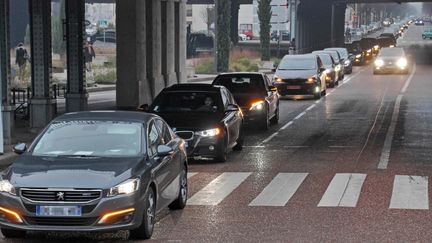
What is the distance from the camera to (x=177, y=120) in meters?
16.9

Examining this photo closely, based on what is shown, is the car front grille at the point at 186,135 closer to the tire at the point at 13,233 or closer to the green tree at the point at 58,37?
the tire at the point at 13,233

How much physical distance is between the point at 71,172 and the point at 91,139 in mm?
1127

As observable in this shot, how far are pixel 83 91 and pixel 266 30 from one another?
4322 centimetres

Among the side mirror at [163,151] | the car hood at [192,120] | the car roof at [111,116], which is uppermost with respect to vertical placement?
the car roof at [111,116]

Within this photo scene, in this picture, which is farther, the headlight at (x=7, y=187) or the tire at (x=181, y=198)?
the tire at (x=181, y=198)

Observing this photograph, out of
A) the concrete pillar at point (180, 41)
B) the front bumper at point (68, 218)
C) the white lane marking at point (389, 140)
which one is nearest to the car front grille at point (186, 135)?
the white lane marking at point (389, 140)

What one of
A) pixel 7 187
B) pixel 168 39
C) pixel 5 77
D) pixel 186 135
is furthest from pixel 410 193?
pixel 168 39

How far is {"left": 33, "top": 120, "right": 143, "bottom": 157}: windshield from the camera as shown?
33.8 ft

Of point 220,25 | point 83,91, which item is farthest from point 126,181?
point 220,25

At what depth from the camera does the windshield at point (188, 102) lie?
58.5ft

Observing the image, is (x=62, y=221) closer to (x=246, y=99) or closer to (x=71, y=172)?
(x=71, y=172)

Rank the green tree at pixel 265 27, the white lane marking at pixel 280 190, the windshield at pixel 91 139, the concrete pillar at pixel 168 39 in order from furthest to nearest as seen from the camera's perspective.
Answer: the green tree at pixel 265 27
the concrete pillar at pixel 168 39
the white lane marking at pixel 280 190
the windshield at pixel 91 139

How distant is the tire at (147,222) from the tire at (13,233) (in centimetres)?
127

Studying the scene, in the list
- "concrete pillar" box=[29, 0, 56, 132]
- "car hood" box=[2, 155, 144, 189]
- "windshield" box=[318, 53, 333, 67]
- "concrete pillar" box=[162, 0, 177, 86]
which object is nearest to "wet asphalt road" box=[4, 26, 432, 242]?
"car hood" box=[2, 155, 144, 189]
